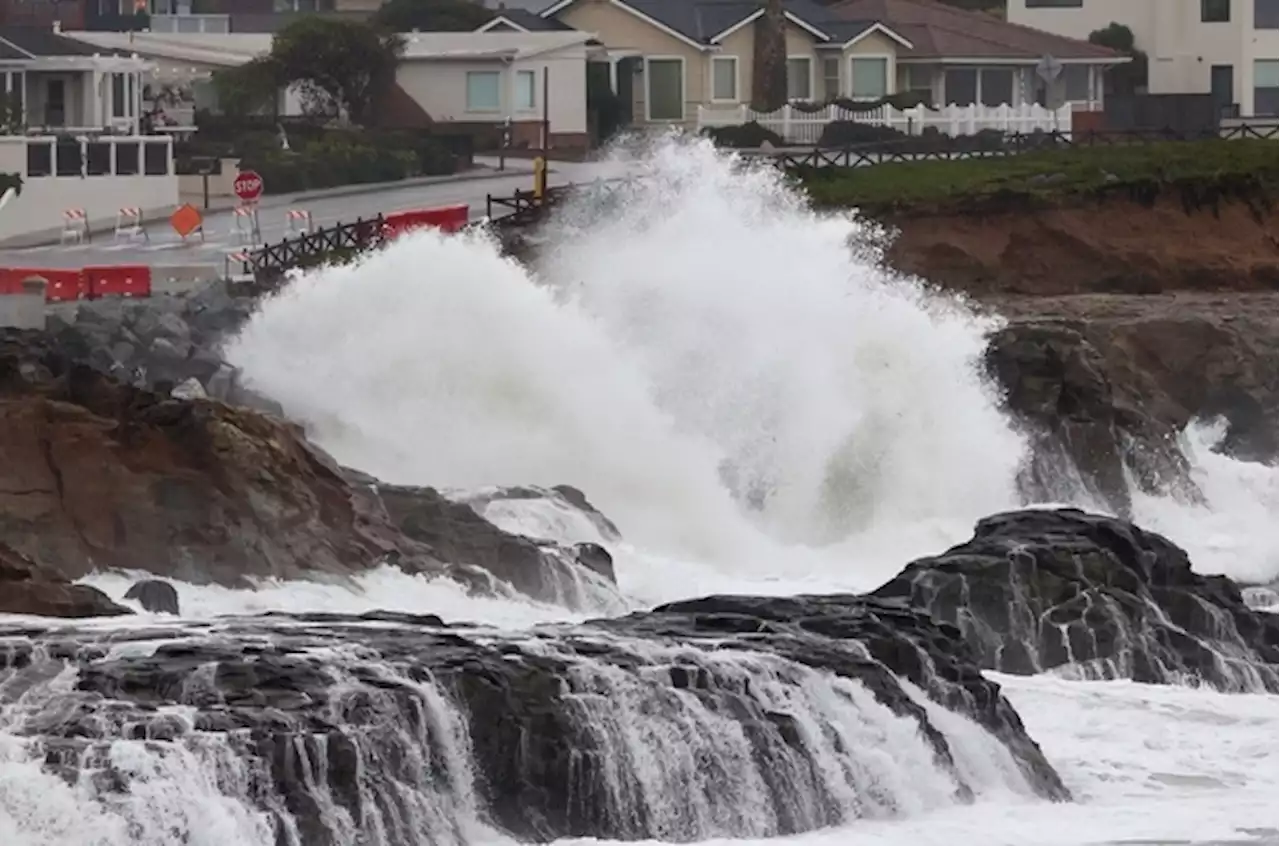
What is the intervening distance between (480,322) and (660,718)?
15.8 metres

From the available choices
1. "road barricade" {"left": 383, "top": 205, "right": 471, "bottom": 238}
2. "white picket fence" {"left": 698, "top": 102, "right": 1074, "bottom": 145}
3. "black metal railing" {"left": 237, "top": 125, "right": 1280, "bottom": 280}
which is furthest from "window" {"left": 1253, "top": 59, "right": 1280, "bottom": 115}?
"road barricade" {"left": 383, "top": 205, "right": 471, "bottom": 238}

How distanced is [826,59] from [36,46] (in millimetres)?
17499

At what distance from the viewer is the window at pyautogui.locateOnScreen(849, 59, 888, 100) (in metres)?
72.4

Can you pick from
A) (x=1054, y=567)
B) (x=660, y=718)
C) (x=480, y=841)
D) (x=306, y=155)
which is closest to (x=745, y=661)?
(x=660, y=718)

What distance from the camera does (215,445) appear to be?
30.7 m

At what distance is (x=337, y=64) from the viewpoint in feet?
223

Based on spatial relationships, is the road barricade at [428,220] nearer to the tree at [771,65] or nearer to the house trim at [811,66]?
the tree at [771,65]

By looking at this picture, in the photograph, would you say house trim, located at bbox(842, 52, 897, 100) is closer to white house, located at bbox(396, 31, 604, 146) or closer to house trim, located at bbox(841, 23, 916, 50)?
house trim, located at bbox(841, 23, 916, 50)

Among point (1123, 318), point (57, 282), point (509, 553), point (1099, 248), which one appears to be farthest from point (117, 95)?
point (509, 553)

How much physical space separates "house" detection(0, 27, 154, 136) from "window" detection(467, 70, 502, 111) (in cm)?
934

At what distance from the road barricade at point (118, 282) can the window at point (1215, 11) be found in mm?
34875

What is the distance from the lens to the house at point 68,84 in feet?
201

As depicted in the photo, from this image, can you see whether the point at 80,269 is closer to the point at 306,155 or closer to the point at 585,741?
the point at 306,155

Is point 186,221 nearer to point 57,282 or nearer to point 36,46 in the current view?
point 57,282
